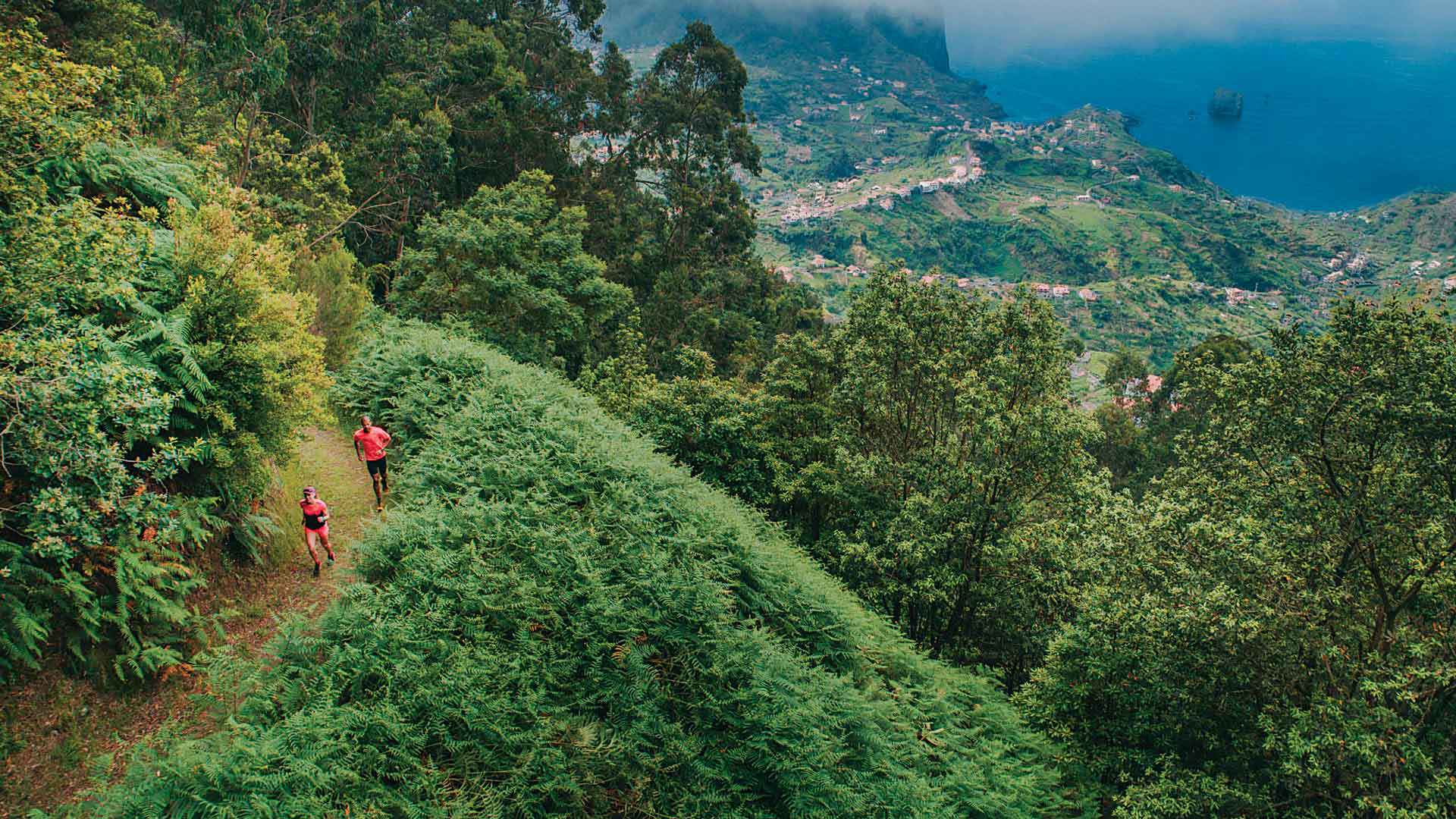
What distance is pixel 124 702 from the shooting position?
26.7 ft

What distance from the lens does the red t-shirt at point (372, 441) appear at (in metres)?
12.9

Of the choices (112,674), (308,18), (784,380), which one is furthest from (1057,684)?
(308,18)

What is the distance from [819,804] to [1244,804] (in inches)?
330

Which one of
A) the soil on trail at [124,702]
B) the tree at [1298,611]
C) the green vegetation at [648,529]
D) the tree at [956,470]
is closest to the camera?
the soil on trail at [124,702]

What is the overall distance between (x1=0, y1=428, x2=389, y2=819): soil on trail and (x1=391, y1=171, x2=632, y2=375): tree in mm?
12599

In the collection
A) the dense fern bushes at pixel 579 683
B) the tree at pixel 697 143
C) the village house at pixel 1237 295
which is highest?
the village house at pixel 1237 295

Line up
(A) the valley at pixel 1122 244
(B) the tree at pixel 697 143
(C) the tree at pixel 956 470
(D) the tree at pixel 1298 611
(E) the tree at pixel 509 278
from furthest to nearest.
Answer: (A) the valley at pixel 1122 244 → (B) the tree at pixel 697 143 → (E) the tree at pixel 509 278 → (C) the tree at pixel 956 470 → (D) the tree at pixel 1298 611

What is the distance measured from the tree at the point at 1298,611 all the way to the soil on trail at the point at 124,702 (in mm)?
13659

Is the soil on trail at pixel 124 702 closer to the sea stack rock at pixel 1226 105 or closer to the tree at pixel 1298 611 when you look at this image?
the tree at pixel 1298 611

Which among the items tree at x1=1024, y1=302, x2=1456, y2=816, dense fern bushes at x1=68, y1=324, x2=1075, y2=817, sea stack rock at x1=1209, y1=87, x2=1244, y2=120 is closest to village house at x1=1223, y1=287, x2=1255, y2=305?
sea stack rock at x1=1209, y1=87, x2=1244, y2=120

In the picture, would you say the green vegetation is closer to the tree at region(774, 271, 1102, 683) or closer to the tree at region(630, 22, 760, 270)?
the tree at region(774, 271, 1102, 683)

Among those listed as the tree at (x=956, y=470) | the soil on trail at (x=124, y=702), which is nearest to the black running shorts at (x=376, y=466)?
the soil on trail at (x=124, y=702)

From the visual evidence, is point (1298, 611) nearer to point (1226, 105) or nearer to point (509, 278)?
point (509, 278)

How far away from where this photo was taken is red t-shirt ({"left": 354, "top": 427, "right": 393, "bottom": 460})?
1288cm
